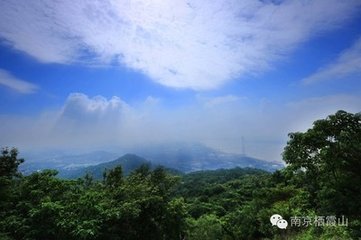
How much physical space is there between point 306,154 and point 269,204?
19025 millimetres

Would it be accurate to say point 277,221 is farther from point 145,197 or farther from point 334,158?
point 145,197

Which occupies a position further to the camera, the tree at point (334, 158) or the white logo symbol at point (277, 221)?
the white logo symbol at point (277, 221)

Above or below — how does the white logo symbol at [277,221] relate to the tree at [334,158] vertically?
below

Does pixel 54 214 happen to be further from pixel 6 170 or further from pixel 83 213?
pixel 6 170

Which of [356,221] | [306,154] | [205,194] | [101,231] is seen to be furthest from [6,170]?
[205,194]

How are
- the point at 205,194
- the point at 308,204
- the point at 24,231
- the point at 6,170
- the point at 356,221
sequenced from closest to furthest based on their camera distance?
the point at 356,221 → the point at 24,231 → the point at 6,170 → the point at 308,204 → the point at 205,194

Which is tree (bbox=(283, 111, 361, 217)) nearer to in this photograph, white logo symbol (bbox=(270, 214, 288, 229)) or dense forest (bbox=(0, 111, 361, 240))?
dense forest (bbox=(0, 111, 361, 240))

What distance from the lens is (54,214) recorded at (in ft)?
48.0

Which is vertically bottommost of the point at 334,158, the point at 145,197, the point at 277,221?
the point at 277,221

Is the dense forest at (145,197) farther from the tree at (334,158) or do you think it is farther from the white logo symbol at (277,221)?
the white logo symbol at (277,221)

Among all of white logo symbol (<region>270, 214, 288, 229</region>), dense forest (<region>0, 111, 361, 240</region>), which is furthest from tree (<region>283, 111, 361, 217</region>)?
white logo symbol (<region>270, 214, 288, 229</region>)

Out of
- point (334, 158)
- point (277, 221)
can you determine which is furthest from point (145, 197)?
point (334, 158)

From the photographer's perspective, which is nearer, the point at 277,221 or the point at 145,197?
the point at 277,221

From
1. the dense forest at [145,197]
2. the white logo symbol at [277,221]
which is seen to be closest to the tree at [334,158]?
the dense forest at [145,197]
